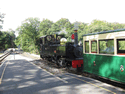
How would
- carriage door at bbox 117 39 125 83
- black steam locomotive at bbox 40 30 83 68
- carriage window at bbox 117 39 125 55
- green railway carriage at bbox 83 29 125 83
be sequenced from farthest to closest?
black steam locomotive at bbox 40 30 83 68 → carriage window at bbox 117 39 125 55 → green railway carriage at bbox 83 29 125 83 → carriage door at bbox 117 39 125 83

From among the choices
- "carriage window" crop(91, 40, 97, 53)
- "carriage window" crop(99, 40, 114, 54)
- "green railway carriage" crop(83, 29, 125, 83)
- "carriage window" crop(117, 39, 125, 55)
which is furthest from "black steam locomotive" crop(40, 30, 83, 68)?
"carriage window" crop(117, 39, 125, 55)

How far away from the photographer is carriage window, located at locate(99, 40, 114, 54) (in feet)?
21.5

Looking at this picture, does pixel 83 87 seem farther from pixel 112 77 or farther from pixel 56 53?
pixel 56 53

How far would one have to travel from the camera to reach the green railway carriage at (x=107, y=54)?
19.5ft

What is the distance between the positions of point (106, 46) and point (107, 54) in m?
0.44

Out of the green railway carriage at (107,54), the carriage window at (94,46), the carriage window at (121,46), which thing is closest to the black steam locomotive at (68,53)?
the green railway carriage at (107,54)

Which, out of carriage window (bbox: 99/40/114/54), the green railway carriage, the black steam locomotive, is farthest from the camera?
the black steam locomotive

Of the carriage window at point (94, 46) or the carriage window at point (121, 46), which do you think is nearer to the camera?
the carriage window at point (121, 46)

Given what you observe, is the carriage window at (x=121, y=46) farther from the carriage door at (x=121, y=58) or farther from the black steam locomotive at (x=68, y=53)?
the black steam locomotive at (x=68, y=53)

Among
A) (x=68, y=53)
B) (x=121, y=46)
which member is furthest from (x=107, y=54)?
(x=68, y=53)

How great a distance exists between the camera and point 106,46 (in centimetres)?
686

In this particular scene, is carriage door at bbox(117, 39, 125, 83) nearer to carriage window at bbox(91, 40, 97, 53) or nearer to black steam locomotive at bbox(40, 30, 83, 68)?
carriage window at bbox(91, 40, 97, 53)

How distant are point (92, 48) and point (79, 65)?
122 inches

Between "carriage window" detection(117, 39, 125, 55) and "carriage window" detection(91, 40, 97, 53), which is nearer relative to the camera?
"carriage window" detection(117, 39, 125, 55)
